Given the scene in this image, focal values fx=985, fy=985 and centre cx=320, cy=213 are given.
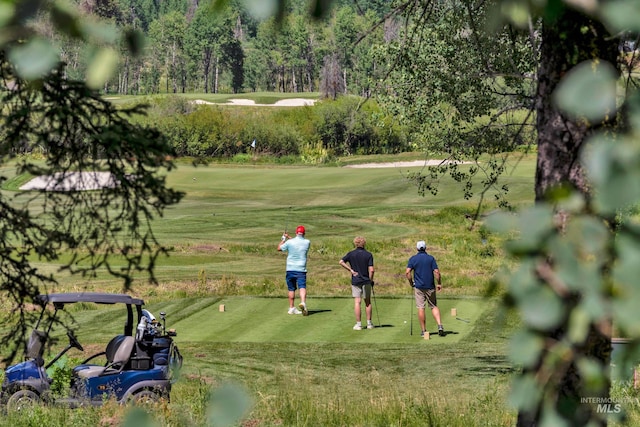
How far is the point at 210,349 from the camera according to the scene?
57.2 feet

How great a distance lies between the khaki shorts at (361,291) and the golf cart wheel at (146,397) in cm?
725

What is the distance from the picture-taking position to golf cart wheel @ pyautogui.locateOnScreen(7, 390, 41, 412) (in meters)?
11.8

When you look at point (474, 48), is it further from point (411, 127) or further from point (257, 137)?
point (257, 137)

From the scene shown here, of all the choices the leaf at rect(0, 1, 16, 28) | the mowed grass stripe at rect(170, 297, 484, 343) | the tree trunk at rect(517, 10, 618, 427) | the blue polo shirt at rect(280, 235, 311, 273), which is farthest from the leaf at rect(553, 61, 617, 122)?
the blue polo shirt at rect(280, 235, 311, 273)

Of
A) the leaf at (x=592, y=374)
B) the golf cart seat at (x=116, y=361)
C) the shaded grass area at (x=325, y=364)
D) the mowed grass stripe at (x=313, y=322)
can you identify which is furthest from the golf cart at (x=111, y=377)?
the leaf at (x=592, y=374)

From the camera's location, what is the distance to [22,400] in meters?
12.0

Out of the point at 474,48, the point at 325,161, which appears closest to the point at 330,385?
the point at 474,48

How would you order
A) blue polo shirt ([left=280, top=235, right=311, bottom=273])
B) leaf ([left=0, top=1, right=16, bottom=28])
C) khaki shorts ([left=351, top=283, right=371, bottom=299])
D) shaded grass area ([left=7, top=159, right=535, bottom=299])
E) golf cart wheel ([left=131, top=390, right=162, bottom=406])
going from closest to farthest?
leaf ([left=0, top=1, right=16, bottom=28]), golf cart wheel ([left=131, top=390, right=162, bottom=406]), khaki shorts ([left=351, top=283, right=371, bottom=299]), blue polo shirt ([left=280, top=235, right=311, bottom=273]), shaded grass area ([left=7, top=159, right=535, bottom=299])

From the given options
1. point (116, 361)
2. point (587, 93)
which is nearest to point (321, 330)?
point (116, 361)

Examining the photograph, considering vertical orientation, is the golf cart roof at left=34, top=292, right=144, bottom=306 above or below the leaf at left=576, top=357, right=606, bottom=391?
below

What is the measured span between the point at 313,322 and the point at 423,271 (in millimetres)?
2728

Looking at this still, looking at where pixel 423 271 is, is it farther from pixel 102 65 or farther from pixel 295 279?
pixel 102 65

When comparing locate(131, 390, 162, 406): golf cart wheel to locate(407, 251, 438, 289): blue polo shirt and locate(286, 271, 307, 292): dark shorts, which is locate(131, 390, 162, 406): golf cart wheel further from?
locate(286, 271, 307, 292): dark shorts

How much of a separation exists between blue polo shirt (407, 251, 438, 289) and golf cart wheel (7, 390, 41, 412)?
8.28 m
